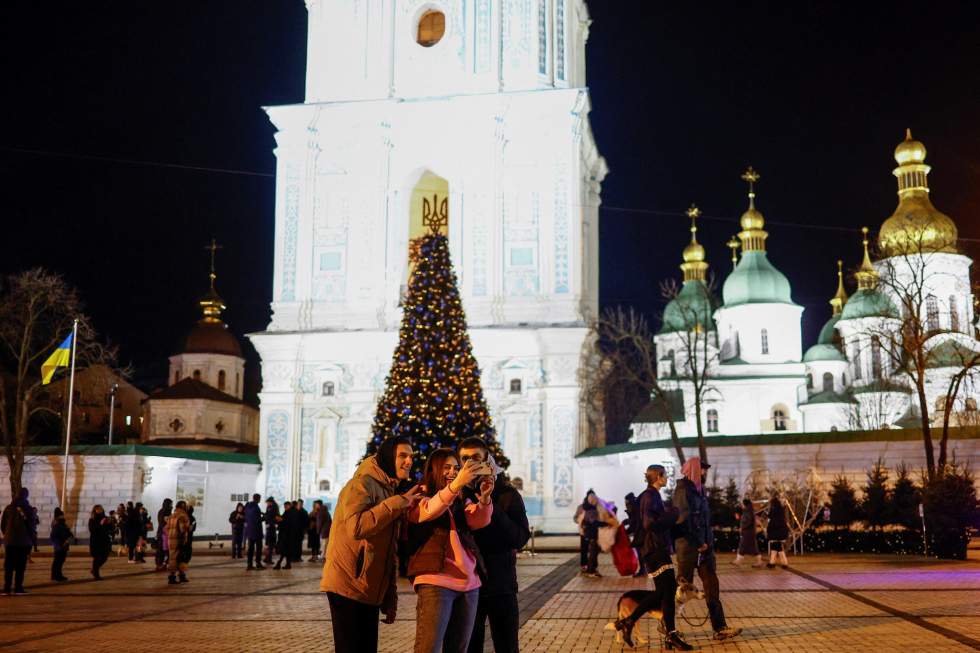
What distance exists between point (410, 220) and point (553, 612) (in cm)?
3461

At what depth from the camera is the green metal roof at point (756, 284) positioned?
217ft

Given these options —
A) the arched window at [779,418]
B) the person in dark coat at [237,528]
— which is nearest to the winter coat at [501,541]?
the person in dark coat at [237,528]

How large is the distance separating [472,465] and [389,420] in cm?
1565

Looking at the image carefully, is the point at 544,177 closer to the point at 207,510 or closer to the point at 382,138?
the point at 382,138

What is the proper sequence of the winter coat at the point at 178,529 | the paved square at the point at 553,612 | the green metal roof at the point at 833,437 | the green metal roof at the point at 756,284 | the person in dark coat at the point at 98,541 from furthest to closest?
the green metal roof at the point at 756,284
the green metal roof at the point at 833,437
the person in dark coat at the point at 98,541
the winter coat at the point at 178,529
the paved square at the point at 553,612

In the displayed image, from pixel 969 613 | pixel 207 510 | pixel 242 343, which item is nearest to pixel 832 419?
pixel 207 510

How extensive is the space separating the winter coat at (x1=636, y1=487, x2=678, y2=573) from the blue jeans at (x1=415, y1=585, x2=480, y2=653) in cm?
389

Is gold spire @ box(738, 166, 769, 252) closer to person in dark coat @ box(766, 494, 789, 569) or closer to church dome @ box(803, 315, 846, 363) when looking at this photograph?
church dome @ box(803, 315, 846, 363)

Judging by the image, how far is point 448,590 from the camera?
684cm

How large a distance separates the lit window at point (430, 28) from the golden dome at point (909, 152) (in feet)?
90.0

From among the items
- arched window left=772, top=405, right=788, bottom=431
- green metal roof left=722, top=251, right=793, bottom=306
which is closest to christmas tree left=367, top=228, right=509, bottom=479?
arched window left=772, top=405, right=788, bottom=431

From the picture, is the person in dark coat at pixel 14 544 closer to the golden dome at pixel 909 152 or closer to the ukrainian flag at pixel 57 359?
the ukrainian flag at pixel 57 359

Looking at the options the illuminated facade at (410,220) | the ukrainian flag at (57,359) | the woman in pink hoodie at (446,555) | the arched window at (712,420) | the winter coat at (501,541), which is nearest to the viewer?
the woman in pink hoodie at (446,555)

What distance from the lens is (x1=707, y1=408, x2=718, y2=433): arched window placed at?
6412 cm
